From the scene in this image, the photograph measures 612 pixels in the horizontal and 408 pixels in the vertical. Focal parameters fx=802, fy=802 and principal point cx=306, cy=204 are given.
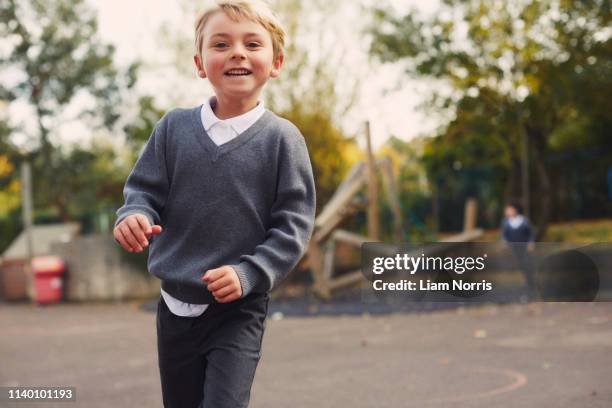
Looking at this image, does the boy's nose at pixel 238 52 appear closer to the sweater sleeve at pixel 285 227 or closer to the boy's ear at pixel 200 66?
the boy's ear at pixel 200 66

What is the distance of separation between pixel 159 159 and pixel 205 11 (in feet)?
1.78

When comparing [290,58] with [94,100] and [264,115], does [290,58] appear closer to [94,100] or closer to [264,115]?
[94,100]

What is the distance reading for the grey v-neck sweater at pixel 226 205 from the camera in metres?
2.69

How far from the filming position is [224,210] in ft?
8.84

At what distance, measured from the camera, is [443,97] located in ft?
61.4

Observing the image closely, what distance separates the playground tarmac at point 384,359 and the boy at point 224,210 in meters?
2.87

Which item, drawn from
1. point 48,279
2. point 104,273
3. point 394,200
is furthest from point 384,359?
point 48,279

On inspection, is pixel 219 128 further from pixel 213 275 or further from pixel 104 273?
pixel 104 273

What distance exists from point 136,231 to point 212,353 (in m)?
0.52

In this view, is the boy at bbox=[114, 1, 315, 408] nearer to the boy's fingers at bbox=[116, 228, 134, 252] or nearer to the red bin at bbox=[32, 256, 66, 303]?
the boy's fingers at bbox=[116, 228, 134, 252]

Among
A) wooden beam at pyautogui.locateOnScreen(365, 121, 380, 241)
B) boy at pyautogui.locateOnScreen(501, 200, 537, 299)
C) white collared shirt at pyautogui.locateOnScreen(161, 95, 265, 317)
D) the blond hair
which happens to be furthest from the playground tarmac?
the blond hair

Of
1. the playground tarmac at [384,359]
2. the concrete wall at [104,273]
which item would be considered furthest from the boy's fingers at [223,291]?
the concrete wall at [104,273]

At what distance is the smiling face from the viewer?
8.80 ft

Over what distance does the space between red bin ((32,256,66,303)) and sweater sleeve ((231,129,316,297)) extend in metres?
15.2
